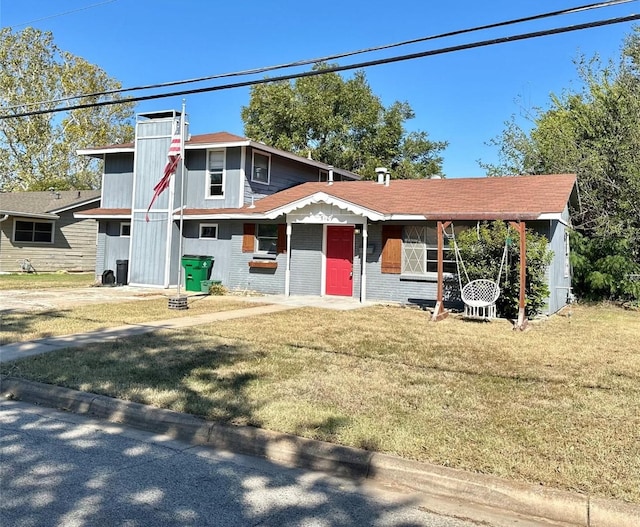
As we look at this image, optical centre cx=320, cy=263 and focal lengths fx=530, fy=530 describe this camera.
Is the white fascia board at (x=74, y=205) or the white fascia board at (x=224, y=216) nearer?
the white fascia board at (x=224, y=216)

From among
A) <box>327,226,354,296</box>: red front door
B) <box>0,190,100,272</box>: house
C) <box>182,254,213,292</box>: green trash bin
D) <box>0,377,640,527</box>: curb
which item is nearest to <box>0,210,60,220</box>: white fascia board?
<box>0,190,100,272</box>: house

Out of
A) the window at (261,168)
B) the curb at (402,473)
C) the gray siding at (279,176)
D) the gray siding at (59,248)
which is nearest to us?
the curb at (402,473)

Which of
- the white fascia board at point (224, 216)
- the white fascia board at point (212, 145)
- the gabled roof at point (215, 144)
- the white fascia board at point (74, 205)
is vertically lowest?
the white fascia board at point (224, 216)

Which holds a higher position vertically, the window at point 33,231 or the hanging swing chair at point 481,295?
the window at point 33,231

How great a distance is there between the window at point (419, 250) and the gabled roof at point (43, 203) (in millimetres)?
17314

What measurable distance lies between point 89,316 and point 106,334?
230 centimetres

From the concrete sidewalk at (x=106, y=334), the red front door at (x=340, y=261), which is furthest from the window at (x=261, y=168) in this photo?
the concrete sidewalk at (x=106, y=334)

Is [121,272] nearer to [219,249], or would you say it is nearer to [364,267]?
[219,249]

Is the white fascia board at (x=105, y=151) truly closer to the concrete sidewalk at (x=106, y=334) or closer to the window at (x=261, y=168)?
the window at (x=261, y=168)

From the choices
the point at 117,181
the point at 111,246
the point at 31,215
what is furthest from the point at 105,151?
the point at 31,215

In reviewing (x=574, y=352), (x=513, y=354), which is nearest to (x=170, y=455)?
(x=513, y=354)

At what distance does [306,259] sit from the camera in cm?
1636

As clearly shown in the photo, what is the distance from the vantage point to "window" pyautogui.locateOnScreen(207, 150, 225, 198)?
18375 mm

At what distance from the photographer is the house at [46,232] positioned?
926 inches
